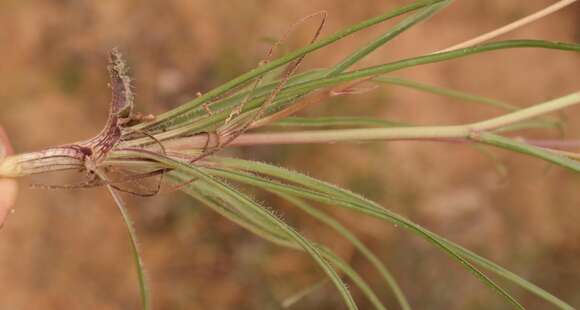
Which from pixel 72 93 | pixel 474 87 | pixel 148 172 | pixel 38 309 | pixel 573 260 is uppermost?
pixel 474 87

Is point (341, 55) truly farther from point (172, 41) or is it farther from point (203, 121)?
point (203, 121)

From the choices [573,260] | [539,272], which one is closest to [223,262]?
[539,272]

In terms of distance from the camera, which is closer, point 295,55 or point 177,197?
point 295,55

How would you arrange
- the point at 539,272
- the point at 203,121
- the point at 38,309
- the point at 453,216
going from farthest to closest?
the point at 453,216, the point at 539,272, the point at 38,309, the point at 203,121

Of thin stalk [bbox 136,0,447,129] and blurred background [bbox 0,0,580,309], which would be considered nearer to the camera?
thin stalk [bbox 136,0,447,129]

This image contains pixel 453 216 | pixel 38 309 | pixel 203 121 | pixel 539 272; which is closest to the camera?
pixel 203 121

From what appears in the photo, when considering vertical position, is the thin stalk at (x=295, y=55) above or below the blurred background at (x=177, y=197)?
below

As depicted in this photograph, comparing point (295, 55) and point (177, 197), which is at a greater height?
point (177, 197)

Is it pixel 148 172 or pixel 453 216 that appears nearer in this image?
pixel 148 172

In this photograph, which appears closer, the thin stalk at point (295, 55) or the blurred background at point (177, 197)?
the thin stalk at point (295, 55)

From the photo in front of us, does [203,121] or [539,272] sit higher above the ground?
[539,272]

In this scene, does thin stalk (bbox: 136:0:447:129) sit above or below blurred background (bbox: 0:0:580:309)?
below
